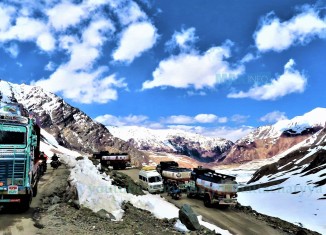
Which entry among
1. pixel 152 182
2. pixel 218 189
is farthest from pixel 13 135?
pixel 152 182

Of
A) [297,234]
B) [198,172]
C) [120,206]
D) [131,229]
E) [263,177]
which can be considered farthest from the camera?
[263,177]

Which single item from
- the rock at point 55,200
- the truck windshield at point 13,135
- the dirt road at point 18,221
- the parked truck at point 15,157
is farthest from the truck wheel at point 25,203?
the truck windshield at point 13,135

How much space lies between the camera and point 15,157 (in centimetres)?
2086

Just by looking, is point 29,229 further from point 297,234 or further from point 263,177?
point 263,177

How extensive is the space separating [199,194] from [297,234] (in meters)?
11.0

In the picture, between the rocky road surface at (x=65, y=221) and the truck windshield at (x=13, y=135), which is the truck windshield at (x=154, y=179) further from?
the truck windshield at (x=13, y=135)

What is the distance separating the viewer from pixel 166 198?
43.4 metres

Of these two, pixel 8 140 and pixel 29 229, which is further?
pixel 8 140

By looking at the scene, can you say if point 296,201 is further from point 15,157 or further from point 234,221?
point 15,157

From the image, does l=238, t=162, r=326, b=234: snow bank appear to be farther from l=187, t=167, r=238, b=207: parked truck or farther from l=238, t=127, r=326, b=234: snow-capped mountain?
l=187, t=167, r=238, b=207: parked truck

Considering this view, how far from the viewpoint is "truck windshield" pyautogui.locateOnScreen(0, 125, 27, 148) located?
21156 millimetres

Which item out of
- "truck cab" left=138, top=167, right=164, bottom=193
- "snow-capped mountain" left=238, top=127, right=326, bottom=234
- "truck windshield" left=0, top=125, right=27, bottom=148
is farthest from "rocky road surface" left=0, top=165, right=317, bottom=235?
"snow-capped mountain" left=238, top=127, right=326, bottom=234

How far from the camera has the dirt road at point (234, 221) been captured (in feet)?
108

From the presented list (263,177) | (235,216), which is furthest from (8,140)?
(263,177)
